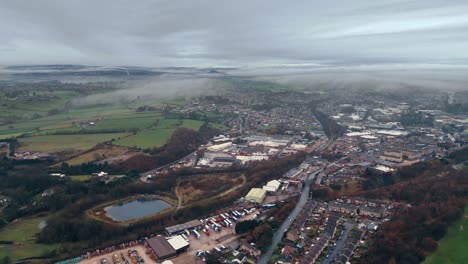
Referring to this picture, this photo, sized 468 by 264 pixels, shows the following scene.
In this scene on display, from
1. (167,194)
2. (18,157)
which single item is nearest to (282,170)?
(167,194)

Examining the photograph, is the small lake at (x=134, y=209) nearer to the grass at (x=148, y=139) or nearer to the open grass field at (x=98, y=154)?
the open grass field at (x=98, y=154)

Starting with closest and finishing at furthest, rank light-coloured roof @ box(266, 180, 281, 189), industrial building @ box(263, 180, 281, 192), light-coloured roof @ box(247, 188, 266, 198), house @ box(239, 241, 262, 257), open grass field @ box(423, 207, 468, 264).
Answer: open grass field @ box(423, 207, 468, 264)
house @ box(239, 241, 262, 257)
light-coloured roof @ box(247, 188, 266, 198)
industrial building @ box(263, 180, 281, 192)
light-coloured roof @ box(266, 180, 281, 189)

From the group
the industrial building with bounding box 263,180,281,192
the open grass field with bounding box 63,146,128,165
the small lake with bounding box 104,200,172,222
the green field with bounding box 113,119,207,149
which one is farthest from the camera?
the green field with bounding box 113,119,207,149

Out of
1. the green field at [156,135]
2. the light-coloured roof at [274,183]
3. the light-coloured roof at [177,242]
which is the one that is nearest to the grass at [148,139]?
the green field at [156,135]

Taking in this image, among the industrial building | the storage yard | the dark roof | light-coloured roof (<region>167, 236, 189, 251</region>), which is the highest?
the industrial building

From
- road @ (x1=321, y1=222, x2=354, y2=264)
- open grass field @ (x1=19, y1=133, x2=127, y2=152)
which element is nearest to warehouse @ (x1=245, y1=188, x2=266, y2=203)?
road @ (x1=321, y1=222, x2=354, y2=264)

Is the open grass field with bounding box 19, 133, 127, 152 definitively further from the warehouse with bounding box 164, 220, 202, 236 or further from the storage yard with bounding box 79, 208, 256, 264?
the storage yard with bounding box 79, 208, 256, 264
